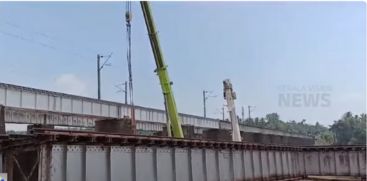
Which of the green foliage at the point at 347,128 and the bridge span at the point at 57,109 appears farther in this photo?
the green foliage at the point at 347,128

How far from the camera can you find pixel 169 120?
83.9 feet

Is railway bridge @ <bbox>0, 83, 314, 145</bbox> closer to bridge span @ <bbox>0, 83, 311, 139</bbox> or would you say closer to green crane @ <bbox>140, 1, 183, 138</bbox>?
bridge span @ <bbox>0, 83, 311, 139</bbox>

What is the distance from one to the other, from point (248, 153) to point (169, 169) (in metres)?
8.70

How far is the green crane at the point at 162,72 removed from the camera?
25062 millimetres

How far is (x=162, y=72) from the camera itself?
82.7 feet

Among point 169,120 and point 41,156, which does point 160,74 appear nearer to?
point 169,120

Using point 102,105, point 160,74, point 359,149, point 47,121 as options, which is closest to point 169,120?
point 160,74

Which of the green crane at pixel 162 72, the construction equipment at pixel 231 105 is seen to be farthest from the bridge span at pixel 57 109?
the construction equipment at pixel 231 105

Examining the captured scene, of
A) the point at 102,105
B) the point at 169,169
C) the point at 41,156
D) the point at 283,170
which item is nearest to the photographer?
the point at 41,156

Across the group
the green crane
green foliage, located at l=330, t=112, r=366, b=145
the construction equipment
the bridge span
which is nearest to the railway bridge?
the bridge span

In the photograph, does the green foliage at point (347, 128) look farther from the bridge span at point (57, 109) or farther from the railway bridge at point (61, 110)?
the bridge span at point (57, 109)

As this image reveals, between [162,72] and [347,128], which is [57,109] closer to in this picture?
[162,72]

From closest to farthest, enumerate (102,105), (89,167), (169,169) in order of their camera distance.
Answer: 1. (89,167)
2. (169,169)
3. (102,105)

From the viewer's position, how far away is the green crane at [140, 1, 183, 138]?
25062 mm
